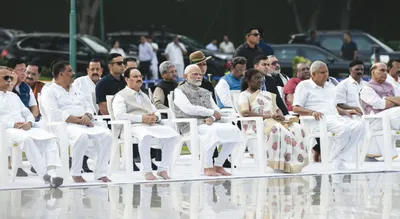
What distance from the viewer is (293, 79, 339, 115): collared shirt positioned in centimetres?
1711

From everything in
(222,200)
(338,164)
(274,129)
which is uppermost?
(274,129)

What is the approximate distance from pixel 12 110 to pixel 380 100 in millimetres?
5221

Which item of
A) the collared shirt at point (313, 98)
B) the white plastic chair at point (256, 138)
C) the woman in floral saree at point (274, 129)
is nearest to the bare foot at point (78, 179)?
the white plastic chair at point (256, 138)

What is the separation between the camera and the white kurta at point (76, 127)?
1481cm

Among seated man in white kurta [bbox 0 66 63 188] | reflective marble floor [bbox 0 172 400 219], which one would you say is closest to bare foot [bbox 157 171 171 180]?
reflective marble floor [bbox 0 172 400 219]

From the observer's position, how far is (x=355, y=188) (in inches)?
551

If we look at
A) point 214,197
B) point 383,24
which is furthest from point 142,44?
point 214,197

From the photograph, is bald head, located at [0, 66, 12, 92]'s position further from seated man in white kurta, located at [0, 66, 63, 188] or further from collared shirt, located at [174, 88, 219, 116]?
collared shirt, located at [174, 88, 219, 116]

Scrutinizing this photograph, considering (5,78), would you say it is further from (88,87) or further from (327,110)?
(327,110)

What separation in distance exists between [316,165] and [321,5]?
1346 inches

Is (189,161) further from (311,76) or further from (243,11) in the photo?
(243,11)

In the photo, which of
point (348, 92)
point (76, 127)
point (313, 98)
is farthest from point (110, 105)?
point (348, 92)

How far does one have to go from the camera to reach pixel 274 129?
16406mm

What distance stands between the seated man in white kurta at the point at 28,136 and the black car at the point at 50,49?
79.3ft
